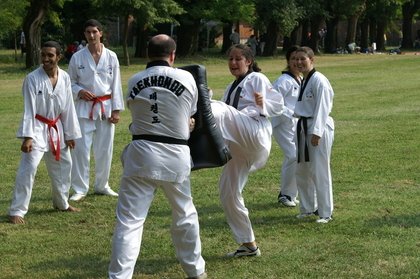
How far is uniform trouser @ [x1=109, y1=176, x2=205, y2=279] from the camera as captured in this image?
20.3 ft

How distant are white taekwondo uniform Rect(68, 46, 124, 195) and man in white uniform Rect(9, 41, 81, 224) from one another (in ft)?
3.08

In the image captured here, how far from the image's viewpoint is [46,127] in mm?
9156

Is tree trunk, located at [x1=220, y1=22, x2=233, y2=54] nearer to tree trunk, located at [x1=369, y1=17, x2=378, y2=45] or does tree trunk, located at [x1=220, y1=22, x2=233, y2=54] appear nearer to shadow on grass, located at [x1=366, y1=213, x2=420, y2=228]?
tree trunk, located at [x1=369, y1=17, x2=378, y2=45]

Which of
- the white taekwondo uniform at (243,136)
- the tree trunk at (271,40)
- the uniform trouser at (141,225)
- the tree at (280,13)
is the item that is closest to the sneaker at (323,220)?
the white taekwondo uniform at (243,136)

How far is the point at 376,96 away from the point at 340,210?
15999 mm

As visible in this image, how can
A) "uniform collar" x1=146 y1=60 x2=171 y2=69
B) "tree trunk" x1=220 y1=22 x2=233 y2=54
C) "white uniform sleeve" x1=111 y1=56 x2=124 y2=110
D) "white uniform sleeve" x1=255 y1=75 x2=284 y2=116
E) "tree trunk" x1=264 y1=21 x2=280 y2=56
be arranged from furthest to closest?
1. "tree trunk" x1=220 y1=22 x2=233 y2=54
2. "tree trunk" x1=264 y1=21 x2=280 y2=56
3. "white uniform sleeve" x1=111 y1=56 x2=124 y2=110
4. "white uniform sleeve" x1=255 y1=75 x2=284 y2=116
5. "uniform collar" x1=146 y1=60 x2=171 y2=69

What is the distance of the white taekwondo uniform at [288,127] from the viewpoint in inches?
391

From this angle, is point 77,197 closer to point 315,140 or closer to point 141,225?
point 315,140

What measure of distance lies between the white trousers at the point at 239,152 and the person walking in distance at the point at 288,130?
2.53 m

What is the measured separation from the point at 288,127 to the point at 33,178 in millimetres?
3281

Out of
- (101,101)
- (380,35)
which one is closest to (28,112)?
(101,101)

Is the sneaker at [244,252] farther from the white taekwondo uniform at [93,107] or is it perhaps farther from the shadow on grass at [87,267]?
the white taekwondo uniform at [93,107]

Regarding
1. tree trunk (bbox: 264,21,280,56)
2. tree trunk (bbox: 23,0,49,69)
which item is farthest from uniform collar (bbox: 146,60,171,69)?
tree trunk (bbox: 264,21,280,56)

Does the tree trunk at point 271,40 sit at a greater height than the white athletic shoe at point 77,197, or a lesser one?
greater
